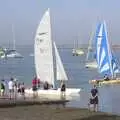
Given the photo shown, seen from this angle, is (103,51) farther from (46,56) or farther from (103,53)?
(46,56)

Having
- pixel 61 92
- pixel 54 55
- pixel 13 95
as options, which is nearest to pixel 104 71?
pixel 54 55

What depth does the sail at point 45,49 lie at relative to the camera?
44969 millimetres

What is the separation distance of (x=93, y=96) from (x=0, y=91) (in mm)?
10677

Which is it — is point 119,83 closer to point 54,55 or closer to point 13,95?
point 54,55

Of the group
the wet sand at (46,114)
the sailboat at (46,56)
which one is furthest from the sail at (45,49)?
the wet sand at (46,114)

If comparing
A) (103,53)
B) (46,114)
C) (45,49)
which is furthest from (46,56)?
(103,53)

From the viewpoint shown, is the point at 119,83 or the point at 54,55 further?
the point at 119,83

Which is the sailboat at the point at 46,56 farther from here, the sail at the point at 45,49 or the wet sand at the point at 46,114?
the wet sand at the point at 46,114

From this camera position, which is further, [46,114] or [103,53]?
[103,53]

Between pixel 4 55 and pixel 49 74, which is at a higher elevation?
pixel 4 55

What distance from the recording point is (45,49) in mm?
45375

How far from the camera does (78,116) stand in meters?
25.1

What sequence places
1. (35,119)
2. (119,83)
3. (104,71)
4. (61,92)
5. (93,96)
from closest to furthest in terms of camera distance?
1. (35,119)
2. (93,96)
3. (61,92)
4. (119,83)
5. (104,71)

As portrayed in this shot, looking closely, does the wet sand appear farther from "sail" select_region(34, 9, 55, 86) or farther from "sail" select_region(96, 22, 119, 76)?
"sail" select_region(96, 22, 119, 76)
